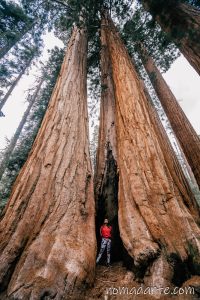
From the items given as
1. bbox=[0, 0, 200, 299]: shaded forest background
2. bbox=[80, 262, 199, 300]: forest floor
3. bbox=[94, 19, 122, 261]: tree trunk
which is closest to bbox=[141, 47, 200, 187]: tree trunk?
bbox=[0, 0, 200, 299]: shaded forest background

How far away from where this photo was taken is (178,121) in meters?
8.15

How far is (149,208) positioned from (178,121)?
17.9 ft

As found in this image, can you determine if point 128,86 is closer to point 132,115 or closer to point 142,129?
point 132,115

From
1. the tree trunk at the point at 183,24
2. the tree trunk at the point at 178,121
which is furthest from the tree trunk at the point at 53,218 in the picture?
the tree trunk at the point at 178,121

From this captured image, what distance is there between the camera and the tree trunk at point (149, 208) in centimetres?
277

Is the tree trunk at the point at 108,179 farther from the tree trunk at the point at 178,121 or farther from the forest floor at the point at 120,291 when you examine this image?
the tree trunk at the point at 178,121

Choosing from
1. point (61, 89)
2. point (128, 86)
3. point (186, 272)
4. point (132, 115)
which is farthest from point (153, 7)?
point (186, 272)

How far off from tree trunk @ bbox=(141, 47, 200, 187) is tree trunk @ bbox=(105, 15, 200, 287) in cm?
267

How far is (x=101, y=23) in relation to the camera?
27.5ft

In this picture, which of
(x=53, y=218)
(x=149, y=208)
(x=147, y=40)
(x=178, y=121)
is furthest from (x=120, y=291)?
(x=147, y=40)

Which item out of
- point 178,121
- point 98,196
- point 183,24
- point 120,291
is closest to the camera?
point 120,291

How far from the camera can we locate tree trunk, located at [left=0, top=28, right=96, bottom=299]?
258cm

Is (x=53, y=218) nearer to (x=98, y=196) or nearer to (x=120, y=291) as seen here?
(x=120, y=291)

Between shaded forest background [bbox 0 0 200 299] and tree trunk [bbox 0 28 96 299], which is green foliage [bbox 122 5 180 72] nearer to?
shaded forest background [bbox 0 0 200 299]
